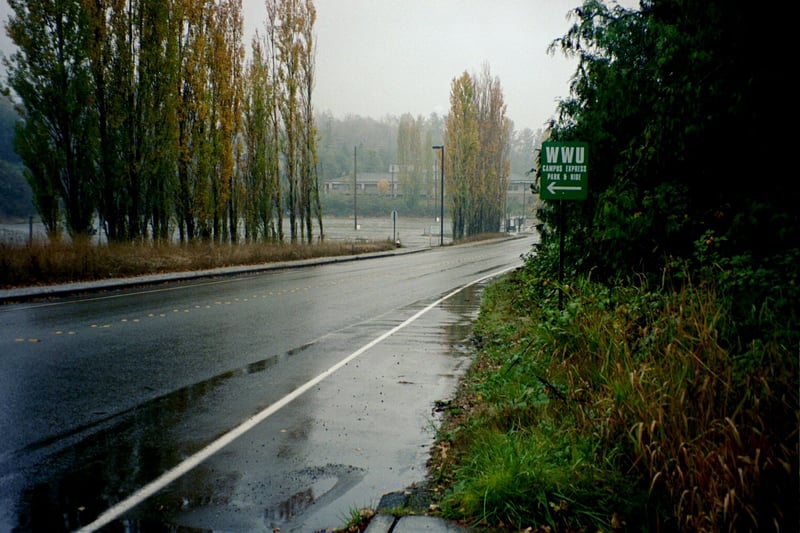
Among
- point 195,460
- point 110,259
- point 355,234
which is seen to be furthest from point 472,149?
point 195,460

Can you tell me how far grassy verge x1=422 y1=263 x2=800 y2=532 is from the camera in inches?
149

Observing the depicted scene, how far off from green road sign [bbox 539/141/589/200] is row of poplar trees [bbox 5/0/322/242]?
63.5ft

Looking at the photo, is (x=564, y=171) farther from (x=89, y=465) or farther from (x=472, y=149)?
(x=472, y=149)

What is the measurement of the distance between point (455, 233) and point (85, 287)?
147 ft

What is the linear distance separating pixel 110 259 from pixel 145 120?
7.17 meters

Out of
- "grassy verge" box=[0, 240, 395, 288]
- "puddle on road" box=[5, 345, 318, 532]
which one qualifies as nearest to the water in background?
"grassy verge" box=[0, 240, 395, 288]

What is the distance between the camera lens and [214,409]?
706cm

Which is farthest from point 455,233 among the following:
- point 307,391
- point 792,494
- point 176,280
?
point 792,494

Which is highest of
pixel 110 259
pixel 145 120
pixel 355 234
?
pixel 145 120

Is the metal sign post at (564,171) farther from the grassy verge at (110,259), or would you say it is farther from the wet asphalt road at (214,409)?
the grassy verge at (110,259)

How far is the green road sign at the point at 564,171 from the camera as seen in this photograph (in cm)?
993

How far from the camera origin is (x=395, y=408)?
7.23 m

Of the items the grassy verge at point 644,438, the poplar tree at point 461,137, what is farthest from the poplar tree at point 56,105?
the poplar tree at point 461,137

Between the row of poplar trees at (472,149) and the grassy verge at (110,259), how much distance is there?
29.4m
